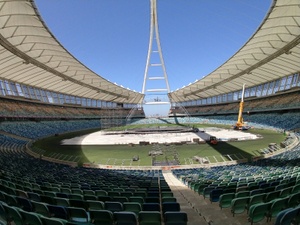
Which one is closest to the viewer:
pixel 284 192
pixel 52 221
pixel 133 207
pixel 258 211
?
pixel 52 221

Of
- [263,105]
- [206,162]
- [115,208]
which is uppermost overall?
[263,105]

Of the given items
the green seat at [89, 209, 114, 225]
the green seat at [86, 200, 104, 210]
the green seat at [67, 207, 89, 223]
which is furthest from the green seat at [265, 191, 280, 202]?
the green seat at [67, 207, 89, 223]

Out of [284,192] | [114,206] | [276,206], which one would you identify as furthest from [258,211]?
[114,206]

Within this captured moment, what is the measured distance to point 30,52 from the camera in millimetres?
29156

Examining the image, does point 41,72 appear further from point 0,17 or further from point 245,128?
point 245,128

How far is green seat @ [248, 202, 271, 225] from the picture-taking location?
478cm

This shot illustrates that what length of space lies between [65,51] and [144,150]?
56.2 feet

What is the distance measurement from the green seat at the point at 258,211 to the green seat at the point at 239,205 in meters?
0.59

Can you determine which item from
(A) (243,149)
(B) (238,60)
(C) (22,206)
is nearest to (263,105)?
(B) (238,60)

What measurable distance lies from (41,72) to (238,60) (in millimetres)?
36278

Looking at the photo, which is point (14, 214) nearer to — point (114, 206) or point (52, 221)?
point (52, 221)

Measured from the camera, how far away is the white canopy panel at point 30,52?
1966cm

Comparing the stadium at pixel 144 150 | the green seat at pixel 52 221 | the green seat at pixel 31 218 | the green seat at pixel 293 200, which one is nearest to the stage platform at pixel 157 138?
the stadium at pixel 144 150

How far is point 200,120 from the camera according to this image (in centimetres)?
7600
